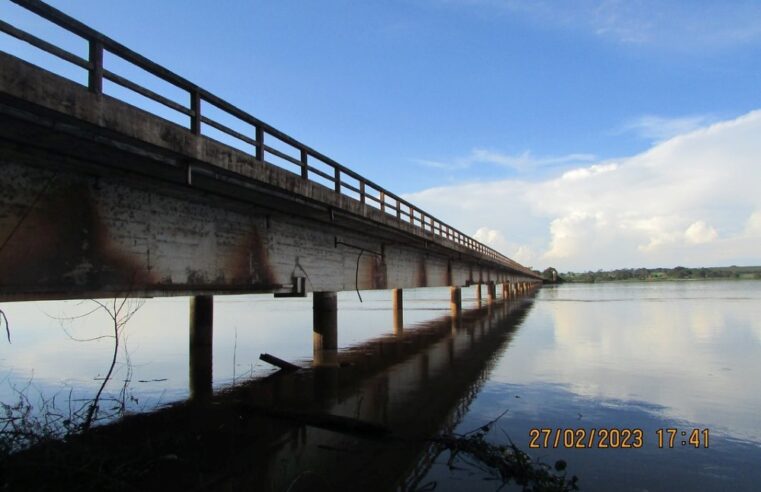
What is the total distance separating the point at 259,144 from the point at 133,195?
2967mm

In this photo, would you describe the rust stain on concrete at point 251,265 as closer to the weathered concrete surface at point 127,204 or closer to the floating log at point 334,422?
the weathered concrete surface at point 127,204

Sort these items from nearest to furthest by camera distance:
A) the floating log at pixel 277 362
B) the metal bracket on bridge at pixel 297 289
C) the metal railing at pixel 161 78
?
1. the metal railing at pixel 161 78
2. the metal bracket on bridge at pixel 297 289
3. the floating log at pixel 277 362

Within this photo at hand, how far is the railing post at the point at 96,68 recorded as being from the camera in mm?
6500

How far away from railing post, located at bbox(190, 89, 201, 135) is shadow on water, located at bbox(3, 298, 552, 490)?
16.2ft

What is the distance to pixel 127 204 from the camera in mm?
8219

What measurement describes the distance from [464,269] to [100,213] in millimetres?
32838

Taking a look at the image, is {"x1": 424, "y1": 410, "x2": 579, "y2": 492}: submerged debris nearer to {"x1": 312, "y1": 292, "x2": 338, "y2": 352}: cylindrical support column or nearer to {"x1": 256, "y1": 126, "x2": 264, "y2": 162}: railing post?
{"x1": 256, "y1": 126, "x2": 264, "y2": 162}: railing post

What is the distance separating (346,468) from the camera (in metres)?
6.72

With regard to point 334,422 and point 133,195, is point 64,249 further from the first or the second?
point 334,422

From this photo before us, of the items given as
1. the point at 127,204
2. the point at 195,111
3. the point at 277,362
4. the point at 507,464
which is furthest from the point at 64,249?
the point at 277,362

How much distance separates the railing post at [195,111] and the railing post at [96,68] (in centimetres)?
188

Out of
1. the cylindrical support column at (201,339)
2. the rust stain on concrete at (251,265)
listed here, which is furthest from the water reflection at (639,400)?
the cylindrical support column at (201,339)

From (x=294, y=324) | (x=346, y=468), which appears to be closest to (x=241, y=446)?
(x=346, y=468)

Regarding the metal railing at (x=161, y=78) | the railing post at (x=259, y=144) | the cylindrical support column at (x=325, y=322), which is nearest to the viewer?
the metal railing at (x=161, y=78)
